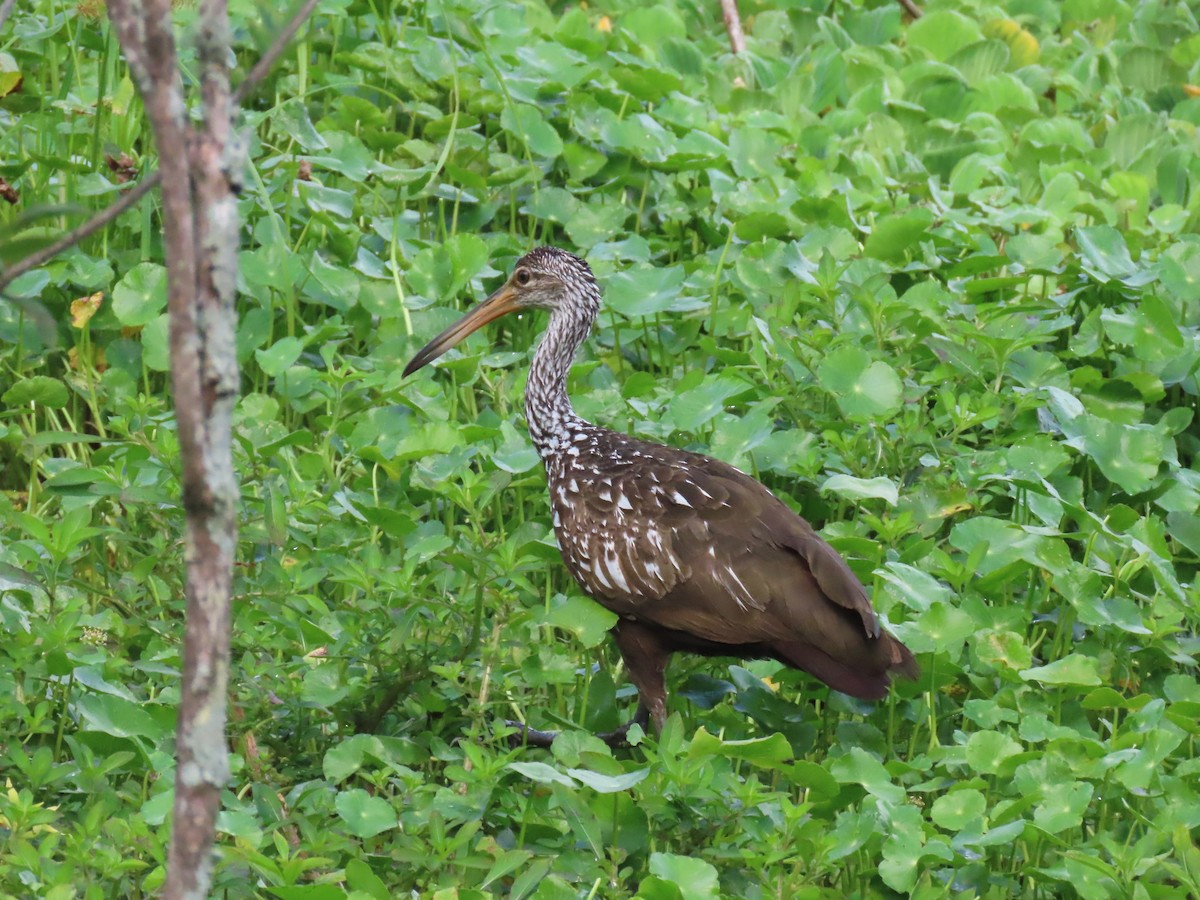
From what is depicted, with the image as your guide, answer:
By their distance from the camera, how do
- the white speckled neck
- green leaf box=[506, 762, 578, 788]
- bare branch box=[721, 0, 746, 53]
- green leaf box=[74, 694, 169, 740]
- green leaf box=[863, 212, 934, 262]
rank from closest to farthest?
green leaf box=[506, 762, 578, 788], green leaf box=[74, 694, 169, 740], the white speckled neck, green leaf box=[863, 212, 934, 262], bare branch box=[721, 0, 746, 53]

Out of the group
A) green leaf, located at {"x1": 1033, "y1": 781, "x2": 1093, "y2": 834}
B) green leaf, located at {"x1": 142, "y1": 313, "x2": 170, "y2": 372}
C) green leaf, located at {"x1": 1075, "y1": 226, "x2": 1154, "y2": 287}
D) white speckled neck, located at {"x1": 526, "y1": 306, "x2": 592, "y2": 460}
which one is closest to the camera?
green leaf, located at {"x1": 1033, "y1": 781, "x2": 1093, "y2": 834}

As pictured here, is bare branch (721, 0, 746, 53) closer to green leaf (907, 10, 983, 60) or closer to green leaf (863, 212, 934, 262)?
green leaf (907, 10, 983, 60)

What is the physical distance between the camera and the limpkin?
3904 mm

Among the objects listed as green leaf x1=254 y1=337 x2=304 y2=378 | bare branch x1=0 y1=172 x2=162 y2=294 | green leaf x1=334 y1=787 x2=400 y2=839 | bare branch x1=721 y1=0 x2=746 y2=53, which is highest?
bare branch x1=0 y1=172 x2=162 y2=294

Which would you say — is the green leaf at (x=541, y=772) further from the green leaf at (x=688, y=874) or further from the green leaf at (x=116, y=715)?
the green leaf at (x=116, y=715)

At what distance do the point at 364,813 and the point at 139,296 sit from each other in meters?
2.36

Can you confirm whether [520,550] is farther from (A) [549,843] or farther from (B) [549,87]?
(B) [549,87]

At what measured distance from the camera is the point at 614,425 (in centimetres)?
521

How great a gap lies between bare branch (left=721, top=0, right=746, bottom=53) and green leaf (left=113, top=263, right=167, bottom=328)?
3.81 metres

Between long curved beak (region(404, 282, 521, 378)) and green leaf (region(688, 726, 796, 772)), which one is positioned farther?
long curved beak (region(404, 282, 521, 378))

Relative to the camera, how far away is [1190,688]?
4.14m

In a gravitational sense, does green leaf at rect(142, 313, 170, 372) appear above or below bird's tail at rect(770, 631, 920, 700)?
above

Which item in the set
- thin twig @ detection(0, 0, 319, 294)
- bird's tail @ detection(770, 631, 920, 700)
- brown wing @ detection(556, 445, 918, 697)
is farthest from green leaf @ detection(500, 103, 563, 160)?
thin twig @ detection(0, 0, 319, 294)

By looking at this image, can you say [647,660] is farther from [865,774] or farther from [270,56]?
[270,56]
